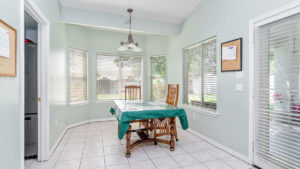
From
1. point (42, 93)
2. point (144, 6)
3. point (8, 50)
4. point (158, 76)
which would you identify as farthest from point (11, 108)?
point (158, 76)

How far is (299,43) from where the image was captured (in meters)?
1.70

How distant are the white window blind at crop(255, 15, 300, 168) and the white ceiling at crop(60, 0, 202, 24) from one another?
5.99 ft

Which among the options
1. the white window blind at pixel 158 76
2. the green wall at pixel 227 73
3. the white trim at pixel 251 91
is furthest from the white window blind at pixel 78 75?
the white trim at pixel 251 91

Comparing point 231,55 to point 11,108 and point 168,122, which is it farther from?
point 11,108

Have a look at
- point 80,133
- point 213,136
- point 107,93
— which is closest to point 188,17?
point 213,136

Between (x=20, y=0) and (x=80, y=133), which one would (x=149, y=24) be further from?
(x=80, y=133)

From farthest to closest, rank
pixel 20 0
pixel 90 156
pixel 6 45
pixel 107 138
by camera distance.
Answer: pixel 107 138, pixel 90 156, pixel 20 0, pixel 6 45

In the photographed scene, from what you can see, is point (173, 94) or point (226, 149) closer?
point (226, 149)

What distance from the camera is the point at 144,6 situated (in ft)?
11.0

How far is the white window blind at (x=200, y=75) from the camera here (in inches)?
121

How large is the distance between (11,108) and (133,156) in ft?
5.80

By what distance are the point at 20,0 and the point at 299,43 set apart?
9.85 feet

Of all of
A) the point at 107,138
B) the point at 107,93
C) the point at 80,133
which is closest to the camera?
the point at 107,138

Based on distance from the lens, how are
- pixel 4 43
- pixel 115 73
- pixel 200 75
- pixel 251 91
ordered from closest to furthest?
pixel 4 43, pixel 251 91, pixel 200 75, pixel 115 73
